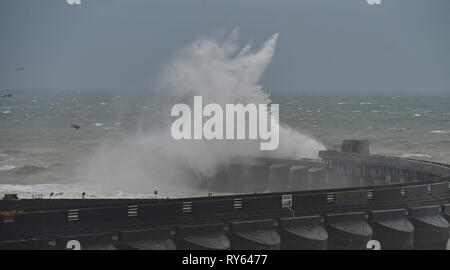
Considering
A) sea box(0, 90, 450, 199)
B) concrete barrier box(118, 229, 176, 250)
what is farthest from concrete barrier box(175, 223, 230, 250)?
sea box(0, 90, 450, 199)

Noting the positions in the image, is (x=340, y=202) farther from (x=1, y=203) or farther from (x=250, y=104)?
Answer: (x=250, y=104)

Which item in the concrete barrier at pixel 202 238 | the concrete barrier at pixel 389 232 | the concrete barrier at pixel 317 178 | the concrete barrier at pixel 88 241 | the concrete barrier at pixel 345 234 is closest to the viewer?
the concrete barrier at pixel 88 241

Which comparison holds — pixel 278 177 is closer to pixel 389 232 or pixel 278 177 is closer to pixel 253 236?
pixel 389 232

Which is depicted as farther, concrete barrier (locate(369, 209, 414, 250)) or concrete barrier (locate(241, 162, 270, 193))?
concrete barrier (locate(241, 162, 270, 193))

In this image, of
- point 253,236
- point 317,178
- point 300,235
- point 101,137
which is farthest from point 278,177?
point 101,137

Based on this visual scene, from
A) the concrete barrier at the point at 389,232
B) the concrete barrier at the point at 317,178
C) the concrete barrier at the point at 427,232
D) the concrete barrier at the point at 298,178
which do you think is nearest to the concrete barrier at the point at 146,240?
the concrete barrier at the point at 389,232

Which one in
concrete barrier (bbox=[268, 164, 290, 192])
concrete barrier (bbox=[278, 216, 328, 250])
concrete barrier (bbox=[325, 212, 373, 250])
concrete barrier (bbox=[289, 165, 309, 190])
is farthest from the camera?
concrete barrier (bbox=[268, 164, 290, 192])

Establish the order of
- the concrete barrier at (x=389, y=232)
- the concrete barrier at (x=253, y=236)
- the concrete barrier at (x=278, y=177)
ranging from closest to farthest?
1. the concrete barrier at (x=253, y=236)
2. the concrete barrier at (x=389, y=232)
3. the concrete barrier at (x=278, y=177)

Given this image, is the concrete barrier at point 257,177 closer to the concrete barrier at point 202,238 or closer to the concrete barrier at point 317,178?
the concrete barrier at point 317,178

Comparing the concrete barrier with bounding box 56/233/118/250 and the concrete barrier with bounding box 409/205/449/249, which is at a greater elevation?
the concrete barrier with bounding box 56/233/118/250

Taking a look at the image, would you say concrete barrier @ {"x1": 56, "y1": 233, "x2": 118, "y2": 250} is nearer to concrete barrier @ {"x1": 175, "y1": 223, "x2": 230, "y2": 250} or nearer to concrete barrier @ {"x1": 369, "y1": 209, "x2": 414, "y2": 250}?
concrete barrier @ {"x1": 175, "y1": 223, "x2": 230, "y2": 250}
